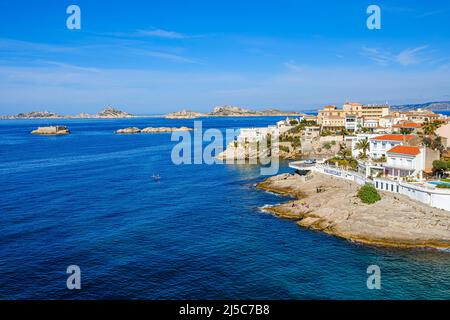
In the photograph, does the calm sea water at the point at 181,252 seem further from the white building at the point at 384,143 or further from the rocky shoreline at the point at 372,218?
the white building at the point at 384,143

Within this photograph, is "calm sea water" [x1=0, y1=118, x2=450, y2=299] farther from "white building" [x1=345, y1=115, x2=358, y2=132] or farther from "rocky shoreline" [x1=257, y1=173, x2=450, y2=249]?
"white building" [x1=345, y1=115, x2=358, y2=132]

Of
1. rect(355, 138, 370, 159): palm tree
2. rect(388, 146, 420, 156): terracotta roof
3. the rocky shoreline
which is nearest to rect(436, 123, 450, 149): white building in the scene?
rect(355, 138, 370, 159): palm tree

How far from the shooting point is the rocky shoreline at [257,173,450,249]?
3772cm

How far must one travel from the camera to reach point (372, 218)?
136 ft

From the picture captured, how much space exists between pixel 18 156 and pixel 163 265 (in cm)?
9093

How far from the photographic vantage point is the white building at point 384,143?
62.4m

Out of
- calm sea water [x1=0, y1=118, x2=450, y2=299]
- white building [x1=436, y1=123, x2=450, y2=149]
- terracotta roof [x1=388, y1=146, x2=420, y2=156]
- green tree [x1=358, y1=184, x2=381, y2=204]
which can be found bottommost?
calm sea water [x1=0, y1=118, x2=450, y2=299]

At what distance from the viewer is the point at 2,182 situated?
232 ft

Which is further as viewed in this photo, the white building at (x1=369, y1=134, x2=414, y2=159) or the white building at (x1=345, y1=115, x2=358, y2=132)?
the white building at (x1=345, y1=115, x2=358, y2=132)

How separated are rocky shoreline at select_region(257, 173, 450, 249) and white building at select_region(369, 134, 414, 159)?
41.7 ft

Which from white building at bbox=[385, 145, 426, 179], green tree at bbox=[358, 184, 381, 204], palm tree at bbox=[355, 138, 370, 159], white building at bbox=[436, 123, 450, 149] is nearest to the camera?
green tree at bbox=[358, 184, 381, 204]

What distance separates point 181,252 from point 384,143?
43.1 m

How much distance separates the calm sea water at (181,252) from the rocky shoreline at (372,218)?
1.89m

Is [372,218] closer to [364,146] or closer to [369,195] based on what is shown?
[369,195]
